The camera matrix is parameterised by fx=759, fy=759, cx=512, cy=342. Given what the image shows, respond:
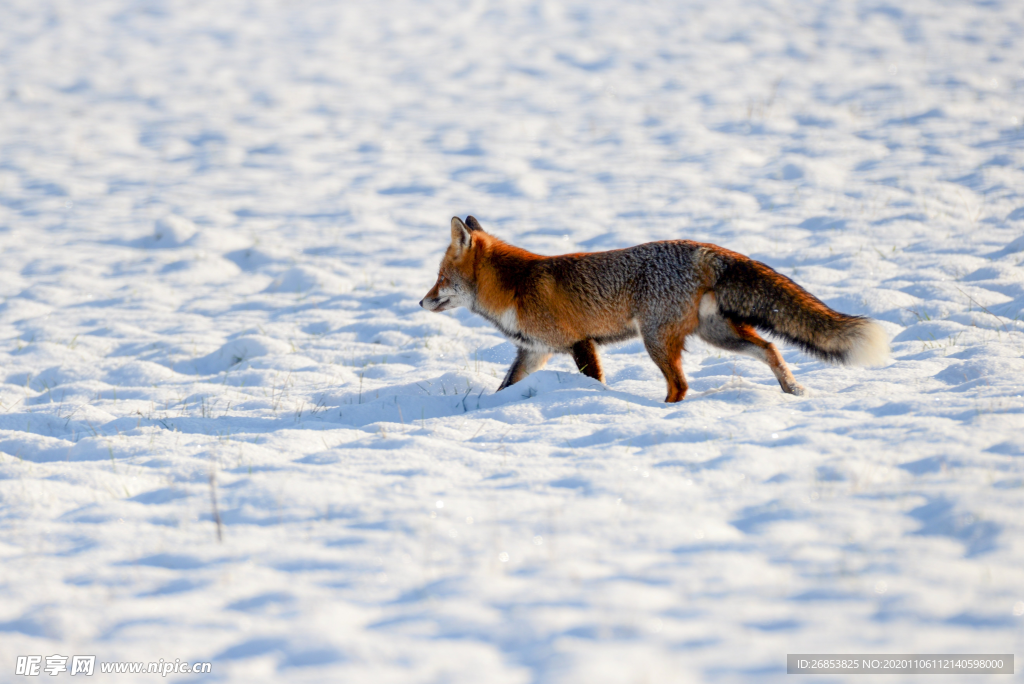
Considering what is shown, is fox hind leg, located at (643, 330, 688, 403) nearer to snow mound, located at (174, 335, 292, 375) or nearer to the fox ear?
the fox ear

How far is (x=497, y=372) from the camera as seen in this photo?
740 cm

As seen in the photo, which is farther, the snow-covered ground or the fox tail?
the fox tail

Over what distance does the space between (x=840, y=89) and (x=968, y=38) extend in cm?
400

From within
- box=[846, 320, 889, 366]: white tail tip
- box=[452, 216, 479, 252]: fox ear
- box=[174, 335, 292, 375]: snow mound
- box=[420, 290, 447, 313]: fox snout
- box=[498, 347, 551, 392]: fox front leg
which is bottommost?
box=[174, 335, 292, 375]: snow mound

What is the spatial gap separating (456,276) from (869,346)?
3414 millimetres

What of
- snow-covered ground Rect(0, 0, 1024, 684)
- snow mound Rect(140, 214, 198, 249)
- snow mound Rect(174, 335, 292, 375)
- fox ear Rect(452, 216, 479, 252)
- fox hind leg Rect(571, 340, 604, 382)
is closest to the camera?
snow-covered ground Rect(0, 0, 1024, 684)

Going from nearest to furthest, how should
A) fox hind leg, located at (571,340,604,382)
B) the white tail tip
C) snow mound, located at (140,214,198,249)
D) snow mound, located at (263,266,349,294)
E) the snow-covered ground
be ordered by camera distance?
the snow-covered ground < the white tail tip < fox hind leg, located at (571,340,604,382) < snow mound, located at (263,266,349,294) < snow mound, located at (140,214,198,249)

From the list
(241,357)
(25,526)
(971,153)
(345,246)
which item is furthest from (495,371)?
(971,153)

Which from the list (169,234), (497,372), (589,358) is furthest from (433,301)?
(169,234)

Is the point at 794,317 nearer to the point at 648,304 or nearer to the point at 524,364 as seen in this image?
the point at 648,304

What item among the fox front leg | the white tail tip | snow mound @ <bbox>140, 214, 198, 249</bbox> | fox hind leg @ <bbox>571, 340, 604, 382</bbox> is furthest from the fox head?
snow mound @ <bbox>140, 214, 198, 249</bbox>

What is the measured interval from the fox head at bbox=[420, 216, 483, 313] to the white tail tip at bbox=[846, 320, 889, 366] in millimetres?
3162

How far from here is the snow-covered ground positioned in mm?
3133

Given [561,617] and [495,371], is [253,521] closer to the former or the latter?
[561,617]
